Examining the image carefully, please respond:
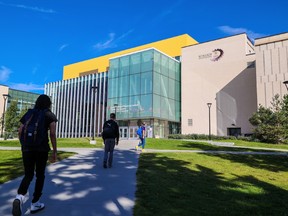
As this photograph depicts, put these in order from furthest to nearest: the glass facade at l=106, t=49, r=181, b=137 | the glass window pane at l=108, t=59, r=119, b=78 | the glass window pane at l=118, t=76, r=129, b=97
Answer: the glass window pane at l=108, t=59, r=119, b=78, the glass window pane at l=118, t=76, r=129, b=97, the glass facade at l=106, t=49, r=181, b=137

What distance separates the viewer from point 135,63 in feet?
143

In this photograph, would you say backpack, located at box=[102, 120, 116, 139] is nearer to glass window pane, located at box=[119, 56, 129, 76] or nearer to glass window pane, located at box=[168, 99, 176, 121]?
glass window pane, located at box=[168, 99, 176, 121]

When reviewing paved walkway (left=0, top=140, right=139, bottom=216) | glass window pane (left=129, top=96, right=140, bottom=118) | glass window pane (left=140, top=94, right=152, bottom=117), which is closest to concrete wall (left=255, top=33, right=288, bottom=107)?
glass window pane (left=140, top=94, right=152, bottom=117)

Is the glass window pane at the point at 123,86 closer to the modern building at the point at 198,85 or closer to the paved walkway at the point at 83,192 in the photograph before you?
the modern building at the point at 198,85

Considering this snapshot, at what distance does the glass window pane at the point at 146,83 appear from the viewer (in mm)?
40969

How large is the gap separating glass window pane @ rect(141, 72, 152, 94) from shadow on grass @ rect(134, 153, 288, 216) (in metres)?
33.5

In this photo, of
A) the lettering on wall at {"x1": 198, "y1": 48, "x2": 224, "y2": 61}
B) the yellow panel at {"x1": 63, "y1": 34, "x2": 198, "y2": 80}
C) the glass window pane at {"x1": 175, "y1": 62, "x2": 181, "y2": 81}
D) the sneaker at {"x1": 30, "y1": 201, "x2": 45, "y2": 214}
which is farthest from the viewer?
the yellow panel at {"x1": 63, "y1": 34, "x2": 198, "y2": 80}

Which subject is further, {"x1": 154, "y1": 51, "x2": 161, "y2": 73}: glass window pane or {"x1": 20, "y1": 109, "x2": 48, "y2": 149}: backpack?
{"x1": 154, "y1": 51, "x2": 161, "y2": 73}: glass window pane

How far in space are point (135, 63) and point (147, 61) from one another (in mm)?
2497

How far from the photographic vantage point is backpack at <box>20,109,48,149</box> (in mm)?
3973

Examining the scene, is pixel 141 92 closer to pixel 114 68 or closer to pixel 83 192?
pixel 114 68

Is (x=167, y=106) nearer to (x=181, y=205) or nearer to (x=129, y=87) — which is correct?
(x=129, y=87)

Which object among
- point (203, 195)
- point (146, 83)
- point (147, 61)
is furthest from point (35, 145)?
point (147, 61)

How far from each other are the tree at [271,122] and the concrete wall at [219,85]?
20.6ft
